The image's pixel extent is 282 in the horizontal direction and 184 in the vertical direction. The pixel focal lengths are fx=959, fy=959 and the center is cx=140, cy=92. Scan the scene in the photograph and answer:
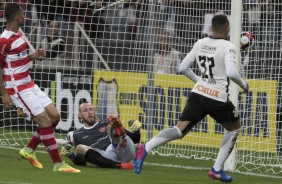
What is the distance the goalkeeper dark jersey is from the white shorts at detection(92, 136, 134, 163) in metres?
0.16

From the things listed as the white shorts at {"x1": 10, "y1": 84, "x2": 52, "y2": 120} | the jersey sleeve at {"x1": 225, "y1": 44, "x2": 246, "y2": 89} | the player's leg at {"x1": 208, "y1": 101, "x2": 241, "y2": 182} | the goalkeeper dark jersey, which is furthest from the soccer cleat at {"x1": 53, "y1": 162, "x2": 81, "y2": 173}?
the jersey sleeve at {"x1": 225, "y1": 44, "x2": 246, "y2": 89}

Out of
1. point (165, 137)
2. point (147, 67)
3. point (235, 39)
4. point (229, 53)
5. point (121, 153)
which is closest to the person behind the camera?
point (229, 53)

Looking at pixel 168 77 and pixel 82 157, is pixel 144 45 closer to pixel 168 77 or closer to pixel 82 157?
pixel 168 77

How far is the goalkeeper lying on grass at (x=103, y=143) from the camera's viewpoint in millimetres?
12469

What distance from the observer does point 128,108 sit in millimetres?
16594

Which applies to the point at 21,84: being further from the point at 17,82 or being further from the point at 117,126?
the point at 117,126

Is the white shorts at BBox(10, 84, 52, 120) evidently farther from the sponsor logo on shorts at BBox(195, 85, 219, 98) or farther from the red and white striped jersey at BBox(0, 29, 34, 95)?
the sponsor logo on shorts at BBox(195, 85, 219, 98)

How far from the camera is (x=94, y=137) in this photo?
1290 cm

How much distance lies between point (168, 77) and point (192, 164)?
2.41 meters

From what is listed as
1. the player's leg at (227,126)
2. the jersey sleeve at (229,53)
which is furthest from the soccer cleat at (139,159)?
the jersey sleeve at (229,53)

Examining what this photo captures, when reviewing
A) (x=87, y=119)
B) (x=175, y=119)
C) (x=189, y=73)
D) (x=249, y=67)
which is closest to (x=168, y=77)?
(x=175, y=119)

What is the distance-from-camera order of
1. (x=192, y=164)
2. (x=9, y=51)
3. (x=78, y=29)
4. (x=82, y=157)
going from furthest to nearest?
(x=78, y=29)
(x=192, y=164)
(x=82, y=157)
(x=9, y=51)

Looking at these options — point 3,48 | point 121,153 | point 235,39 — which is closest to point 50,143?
point 3,48

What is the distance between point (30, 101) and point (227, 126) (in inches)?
95.0
